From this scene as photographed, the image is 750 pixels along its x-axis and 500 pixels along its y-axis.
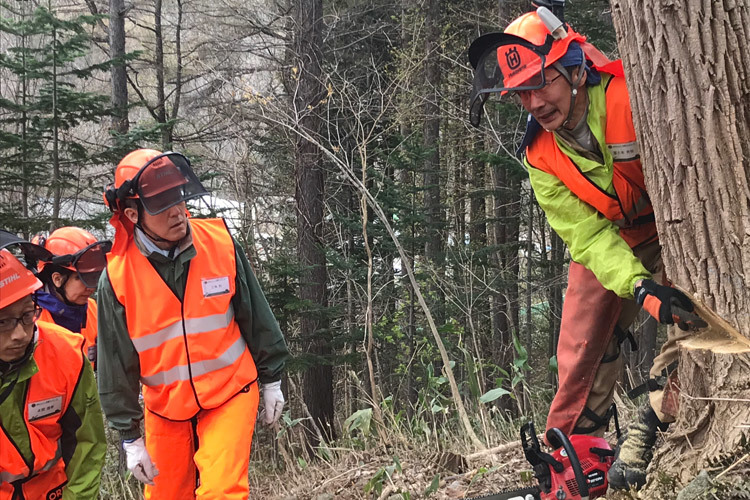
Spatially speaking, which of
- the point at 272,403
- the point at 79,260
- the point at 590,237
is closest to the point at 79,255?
the point at 79,260

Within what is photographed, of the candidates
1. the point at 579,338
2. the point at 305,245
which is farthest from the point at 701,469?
the point at 305,245

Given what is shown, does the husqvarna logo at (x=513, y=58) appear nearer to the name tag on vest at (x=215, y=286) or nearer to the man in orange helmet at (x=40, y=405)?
the name tag on vest at (x=215, y=286)

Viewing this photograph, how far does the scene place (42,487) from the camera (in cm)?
293

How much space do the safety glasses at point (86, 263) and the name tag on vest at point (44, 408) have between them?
187cm

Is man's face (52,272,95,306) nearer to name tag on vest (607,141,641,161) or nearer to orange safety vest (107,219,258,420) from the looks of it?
orange safety vest (107,219,258,420)

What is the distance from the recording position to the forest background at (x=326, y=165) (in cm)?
855

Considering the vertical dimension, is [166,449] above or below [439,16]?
below

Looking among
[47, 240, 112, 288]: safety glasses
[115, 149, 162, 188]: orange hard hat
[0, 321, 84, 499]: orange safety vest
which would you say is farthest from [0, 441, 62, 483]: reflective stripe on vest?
[47, 240, 112, 288]: safety glasses

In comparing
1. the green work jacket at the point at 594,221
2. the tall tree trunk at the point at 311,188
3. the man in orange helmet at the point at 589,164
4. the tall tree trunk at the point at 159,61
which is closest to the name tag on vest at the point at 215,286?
the man in orange helmet at the point at 589,164

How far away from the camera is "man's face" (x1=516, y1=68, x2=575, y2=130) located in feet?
9.08

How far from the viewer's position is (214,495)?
2.84 m

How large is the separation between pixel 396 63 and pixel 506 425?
336 inches

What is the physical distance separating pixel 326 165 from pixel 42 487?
9.33m

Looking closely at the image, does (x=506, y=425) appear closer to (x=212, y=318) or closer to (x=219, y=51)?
(x=212, y=318)
